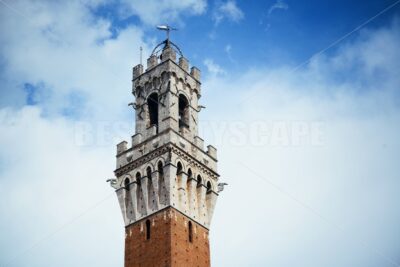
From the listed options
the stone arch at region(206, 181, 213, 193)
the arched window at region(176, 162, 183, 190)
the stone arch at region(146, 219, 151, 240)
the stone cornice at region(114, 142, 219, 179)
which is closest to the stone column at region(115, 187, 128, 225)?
the stone cornice at region(114, 142, 219, 179)

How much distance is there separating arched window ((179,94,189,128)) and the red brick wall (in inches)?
347

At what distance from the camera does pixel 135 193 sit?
154 ft

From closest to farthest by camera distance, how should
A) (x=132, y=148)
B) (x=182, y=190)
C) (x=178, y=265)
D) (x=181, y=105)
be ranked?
(x=178, y=265)
(x=182, y=190)
(x=132, y=148)
(x=181, y=105)

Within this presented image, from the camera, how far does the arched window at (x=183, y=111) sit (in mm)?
50969

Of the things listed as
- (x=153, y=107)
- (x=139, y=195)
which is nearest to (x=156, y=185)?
(x=139, y=195)

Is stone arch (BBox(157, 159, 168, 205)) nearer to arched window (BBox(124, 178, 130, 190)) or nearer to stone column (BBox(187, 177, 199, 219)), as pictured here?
stone column (BBox(187, 177, 199, 219))

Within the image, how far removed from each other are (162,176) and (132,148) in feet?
14.0

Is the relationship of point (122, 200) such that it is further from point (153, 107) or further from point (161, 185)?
point (153, 107)

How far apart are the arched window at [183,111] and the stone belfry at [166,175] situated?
79 mm

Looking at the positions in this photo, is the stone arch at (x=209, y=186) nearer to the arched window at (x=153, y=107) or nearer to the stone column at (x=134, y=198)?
the stone column at (x=134, y=198)

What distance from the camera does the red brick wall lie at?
140 ft

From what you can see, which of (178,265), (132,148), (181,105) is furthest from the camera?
(181,105)

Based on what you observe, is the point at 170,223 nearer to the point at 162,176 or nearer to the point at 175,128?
the point at 162,176

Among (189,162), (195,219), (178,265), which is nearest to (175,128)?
(189,162)
